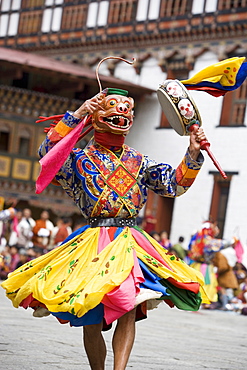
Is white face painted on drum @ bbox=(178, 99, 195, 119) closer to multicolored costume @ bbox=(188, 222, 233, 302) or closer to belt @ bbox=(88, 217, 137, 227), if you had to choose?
belt @ bbox=(88, 217, 137, 227)

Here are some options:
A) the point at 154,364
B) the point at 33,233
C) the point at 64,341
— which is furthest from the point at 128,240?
the point at 33,233

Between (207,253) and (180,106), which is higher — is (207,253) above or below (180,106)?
below

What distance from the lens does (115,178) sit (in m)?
5.94

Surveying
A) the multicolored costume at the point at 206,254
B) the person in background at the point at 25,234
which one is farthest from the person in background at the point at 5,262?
the multicolored costume at the point at 206,254

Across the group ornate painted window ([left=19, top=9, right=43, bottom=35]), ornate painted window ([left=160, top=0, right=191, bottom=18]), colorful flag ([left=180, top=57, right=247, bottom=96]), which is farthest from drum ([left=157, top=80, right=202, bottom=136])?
ornate painted window ([left=19, top=9, right=43, bottom=35])

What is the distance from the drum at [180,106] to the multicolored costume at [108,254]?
0.70ft

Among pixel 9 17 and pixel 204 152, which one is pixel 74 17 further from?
pixel 204 152

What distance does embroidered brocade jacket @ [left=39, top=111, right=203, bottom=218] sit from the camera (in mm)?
5879

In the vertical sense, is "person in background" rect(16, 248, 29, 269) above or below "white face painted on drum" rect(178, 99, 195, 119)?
below

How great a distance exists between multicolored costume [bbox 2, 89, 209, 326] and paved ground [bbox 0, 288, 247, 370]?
32.3 inches

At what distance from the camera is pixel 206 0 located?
24.5m

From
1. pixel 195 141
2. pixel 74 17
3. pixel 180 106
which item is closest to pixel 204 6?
pixel 74 17

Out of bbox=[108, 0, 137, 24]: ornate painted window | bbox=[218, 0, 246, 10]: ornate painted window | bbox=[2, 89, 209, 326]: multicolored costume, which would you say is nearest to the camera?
bbox=[2, 89, 209, 326]: multicolored costume

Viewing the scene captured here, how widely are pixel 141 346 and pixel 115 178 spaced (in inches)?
110
